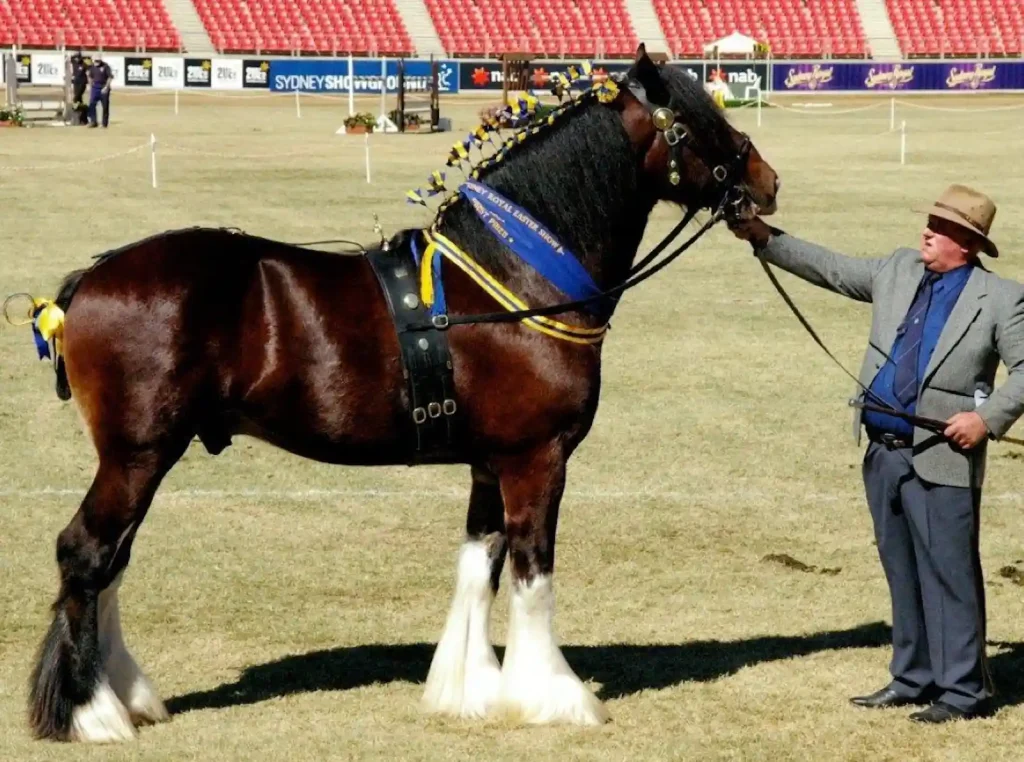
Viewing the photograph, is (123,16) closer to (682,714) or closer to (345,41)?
(345,41)

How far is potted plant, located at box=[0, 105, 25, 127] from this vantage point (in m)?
41.9

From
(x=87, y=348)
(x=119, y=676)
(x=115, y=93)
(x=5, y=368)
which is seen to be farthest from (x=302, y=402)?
(x=115, y=93)

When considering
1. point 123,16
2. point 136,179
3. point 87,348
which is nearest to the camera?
point 87,348

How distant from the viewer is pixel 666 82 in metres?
6.87

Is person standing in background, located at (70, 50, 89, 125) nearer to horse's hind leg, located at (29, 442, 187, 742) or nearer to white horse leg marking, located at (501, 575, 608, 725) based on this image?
horse's hind leg, located at (29, 442, 187, 742)

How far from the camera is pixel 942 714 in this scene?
6883 millimetres

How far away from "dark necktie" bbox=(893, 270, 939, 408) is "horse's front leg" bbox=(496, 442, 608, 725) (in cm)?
144

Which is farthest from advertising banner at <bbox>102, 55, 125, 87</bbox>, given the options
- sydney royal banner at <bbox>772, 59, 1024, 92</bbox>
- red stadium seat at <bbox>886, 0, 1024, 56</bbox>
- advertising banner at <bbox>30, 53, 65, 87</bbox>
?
red stadium seat at <bbox>886, 0, 1024, 56</bbox>

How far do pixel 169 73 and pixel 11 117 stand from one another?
47.0 ft

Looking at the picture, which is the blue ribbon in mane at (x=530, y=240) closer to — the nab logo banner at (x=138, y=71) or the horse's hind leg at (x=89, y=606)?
the horse's hind leg at (x=89, y=606)

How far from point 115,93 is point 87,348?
50.6m

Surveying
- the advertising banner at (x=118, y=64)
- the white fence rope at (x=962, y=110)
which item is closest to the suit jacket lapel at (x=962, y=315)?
the white fence rope at (x=962, y=110)

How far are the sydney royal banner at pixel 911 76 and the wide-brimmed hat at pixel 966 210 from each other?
180 ft

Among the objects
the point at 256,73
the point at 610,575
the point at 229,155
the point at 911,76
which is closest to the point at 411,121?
the point at 229,155
